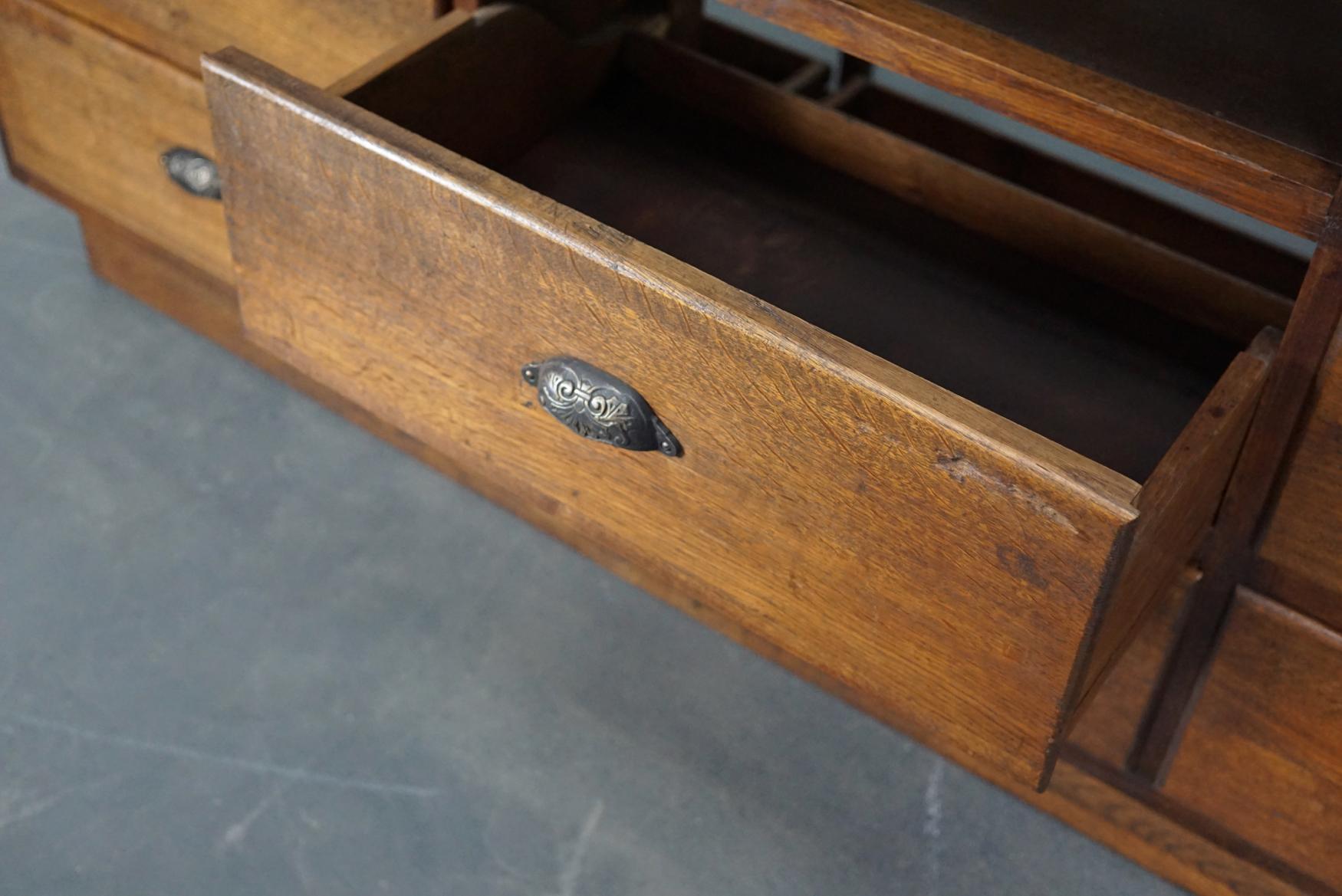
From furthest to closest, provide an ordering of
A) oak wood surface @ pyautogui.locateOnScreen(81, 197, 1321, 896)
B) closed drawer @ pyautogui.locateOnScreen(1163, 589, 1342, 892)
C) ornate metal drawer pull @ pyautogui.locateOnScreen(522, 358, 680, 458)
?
oak wood surface @ pyautogui.locateOnScreen(81, 197, 1321, 896) → closed drawer @ pyautogui.locateOnScreen(1163, 589, 1342, 892) → ornate metal drawer pull @ pyautogui.locateOnScreen(522, 358, 680, 458)

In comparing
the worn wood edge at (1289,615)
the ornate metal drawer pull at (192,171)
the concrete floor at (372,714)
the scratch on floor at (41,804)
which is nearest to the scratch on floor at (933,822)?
the concrete floor at (372,714)

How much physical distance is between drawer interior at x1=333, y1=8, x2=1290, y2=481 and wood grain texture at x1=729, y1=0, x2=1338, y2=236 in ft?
0.52

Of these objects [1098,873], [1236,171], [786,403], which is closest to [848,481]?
[786,403]

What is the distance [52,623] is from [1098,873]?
68cm

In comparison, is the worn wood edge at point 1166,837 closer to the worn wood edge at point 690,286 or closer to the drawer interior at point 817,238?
the drawer interior at point 817,238

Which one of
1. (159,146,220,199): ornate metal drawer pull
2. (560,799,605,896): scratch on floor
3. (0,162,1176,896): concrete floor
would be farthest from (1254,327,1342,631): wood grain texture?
(159,146,220,199): ornate metal drawer pull

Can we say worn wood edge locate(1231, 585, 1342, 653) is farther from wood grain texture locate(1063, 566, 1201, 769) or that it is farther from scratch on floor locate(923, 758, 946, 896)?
scratch on floor locate(923, 758, 946, 896)

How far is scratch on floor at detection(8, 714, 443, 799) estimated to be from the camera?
0.98 meters

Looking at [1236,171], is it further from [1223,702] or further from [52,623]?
[52,623]

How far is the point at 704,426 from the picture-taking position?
0.70 m

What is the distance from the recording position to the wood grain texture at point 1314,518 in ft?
2.34

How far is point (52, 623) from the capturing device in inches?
41.3

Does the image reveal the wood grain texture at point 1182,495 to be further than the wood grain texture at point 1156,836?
No

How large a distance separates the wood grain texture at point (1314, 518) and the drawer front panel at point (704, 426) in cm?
17
